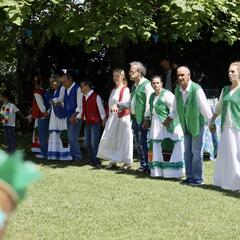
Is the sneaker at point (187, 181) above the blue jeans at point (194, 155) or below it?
below

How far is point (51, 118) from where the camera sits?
10742 millimetres

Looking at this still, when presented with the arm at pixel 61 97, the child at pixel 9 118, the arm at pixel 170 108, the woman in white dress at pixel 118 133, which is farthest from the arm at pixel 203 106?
the child at pixel 9 118

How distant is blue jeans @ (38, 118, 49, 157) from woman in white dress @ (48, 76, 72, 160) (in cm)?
30

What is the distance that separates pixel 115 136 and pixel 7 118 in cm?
263

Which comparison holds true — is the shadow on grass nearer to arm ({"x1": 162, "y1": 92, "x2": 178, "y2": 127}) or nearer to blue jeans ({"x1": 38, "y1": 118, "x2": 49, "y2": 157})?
arm ({"x1": 162, "y1": 92, "x2": 178, "y2": 127})

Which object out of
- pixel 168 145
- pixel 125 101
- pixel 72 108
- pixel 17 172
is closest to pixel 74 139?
pixel 72 108

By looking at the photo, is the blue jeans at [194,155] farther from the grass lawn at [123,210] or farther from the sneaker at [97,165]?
the sneaker at [97,165]

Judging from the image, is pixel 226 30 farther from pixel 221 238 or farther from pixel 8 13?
pixel 221 238

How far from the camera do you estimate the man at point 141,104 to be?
340 inches

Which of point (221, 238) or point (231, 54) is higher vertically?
point (231, 54)

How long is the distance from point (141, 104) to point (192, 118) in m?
1.35

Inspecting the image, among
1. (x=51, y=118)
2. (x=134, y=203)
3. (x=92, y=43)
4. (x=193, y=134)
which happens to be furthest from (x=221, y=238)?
(x=51, y=118)

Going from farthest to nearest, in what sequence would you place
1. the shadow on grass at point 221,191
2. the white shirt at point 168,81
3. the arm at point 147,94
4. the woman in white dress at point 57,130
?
the white shirt at point 168,81
the woman in white dress at point 57,130
the arm at point 147,94
the shadow on grass at point 221,191

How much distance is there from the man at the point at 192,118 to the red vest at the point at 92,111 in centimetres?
218
